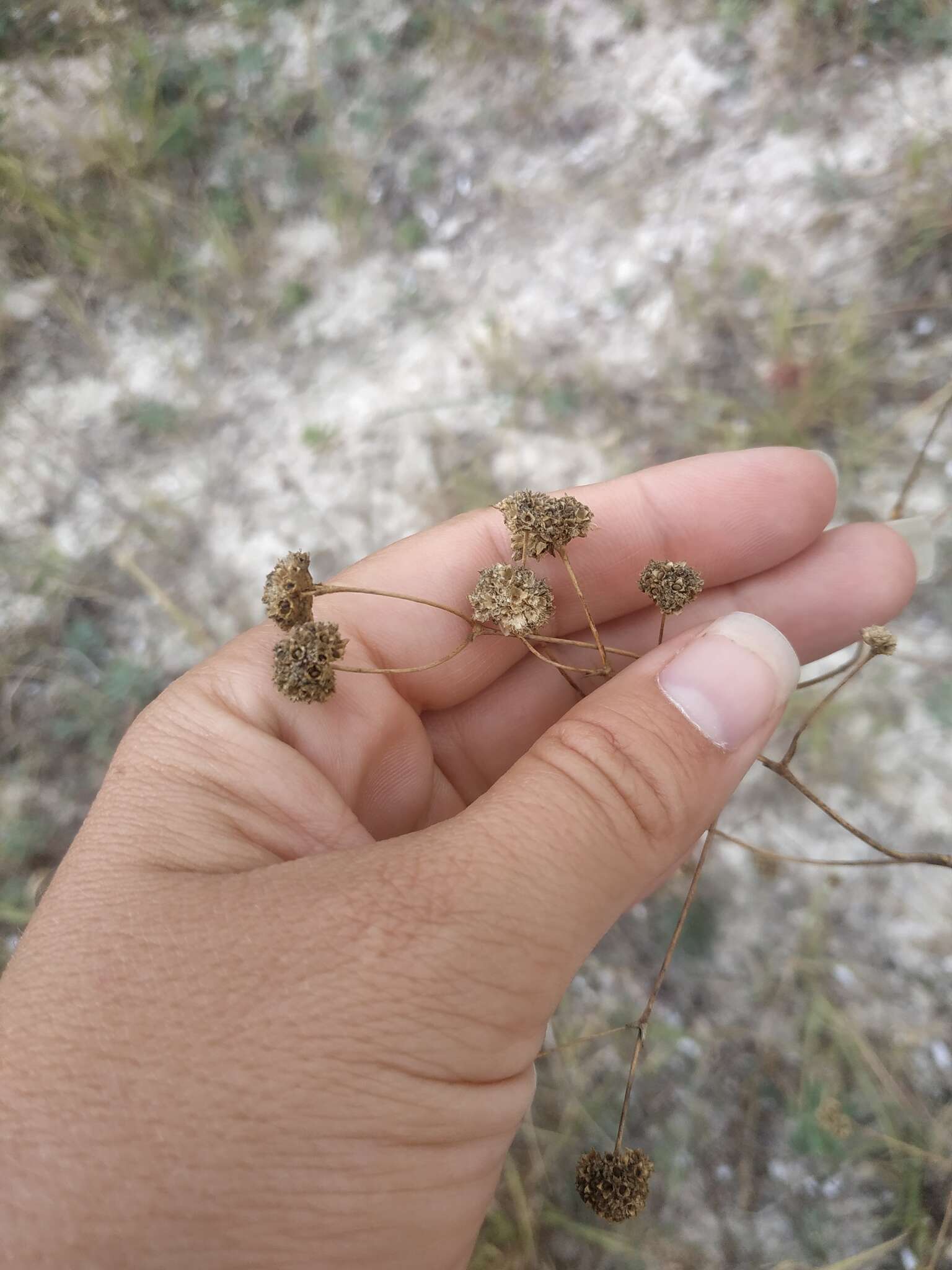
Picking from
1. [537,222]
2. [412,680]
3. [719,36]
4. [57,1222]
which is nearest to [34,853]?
[412,680]

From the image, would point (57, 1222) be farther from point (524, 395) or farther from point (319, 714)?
point (524, 395)

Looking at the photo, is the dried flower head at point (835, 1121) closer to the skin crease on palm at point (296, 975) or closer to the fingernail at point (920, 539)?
the skin crease on palm at point (296, 975)

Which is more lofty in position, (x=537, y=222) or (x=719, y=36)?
(x=719, y=36)

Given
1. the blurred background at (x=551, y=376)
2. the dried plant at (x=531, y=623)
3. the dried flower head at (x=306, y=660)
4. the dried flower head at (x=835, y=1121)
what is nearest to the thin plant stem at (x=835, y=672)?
the dried plant at (x=531, y=623)

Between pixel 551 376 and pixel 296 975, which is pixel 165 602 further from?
pixel 296 975

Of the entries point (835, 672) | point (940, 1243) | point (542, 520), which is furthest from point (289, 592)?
point (940, 1243)

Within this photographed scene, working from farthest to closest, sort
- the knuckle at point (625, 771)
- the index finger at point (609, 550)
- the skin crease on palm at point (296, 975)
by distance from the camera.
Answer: the index finger at point (609, 550) < the knuckle at point (625, 771) < the skin crease on palm at point (296, 975)
